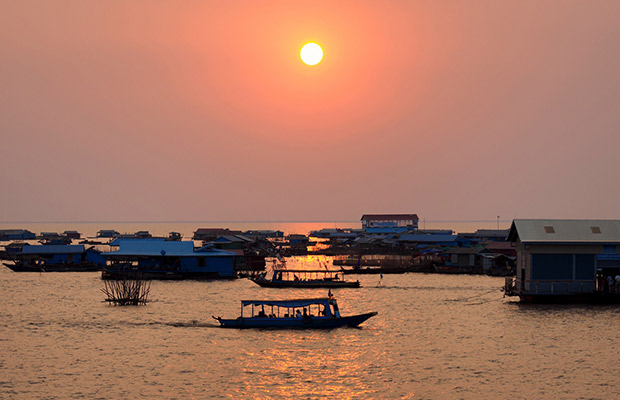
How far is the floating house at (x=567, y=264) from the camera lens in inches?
2532

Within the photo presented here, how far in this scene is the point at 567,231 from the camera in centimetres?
6631

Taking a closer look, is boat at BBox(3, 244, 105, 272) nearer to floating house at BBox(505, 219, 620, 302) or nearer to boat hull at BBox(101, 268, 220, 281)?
boat hull at BBox(101, 268, 220, 281)

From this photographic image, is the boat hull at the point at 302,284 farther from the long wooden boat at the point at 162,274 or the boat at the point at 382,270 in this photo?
the boat at the point at 382,270

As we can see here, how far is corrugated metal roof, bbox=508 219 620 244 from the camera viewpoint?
6525cm

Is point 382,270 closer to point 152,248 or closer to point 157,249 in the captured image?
point 157,249

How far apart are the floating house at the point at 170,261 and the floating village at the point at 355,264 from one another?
0.45 feet

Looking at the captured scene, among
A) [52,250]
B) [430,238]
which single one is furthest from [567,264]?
[430,238]

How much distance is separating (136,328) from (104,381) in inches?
683

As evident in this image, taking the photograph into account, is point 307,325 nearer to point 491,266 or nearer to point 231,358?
point 231,358

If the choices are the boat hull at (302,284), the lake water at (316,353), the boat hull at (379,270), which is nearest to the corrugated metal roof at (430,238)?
the boat hull at (379,270)

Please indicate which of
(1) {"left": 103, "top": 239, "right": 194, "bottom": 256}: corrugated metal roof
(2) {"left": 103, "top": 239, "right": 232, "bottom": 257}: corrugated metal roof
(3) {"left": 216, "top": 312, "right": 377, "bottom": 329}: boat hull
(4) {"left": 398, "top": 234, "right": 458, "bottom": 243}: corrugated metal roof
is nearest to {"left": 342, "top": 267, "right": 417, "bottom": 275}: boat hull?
(2) {"left": 103, "top": 239, "right": 232, "bottom": 257}: corrugated metal roof

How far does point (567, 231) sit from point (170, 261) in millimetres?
55190

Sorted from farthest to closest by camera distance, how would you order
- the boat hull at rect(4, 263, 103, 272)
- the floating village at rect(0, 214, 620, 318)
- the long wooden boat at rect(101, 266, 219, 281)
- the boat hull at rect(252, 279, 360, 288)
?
1. the boat hull at rect(4, 263, 103, 272)
2. the long wooden boat at rect(101, 266, 219, 281)
3. the boat hull at rect(252, 279, 360, 288)
4. the floating village at rect(0, 214, 620, 318)

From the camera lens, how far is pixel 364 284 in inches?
3910
